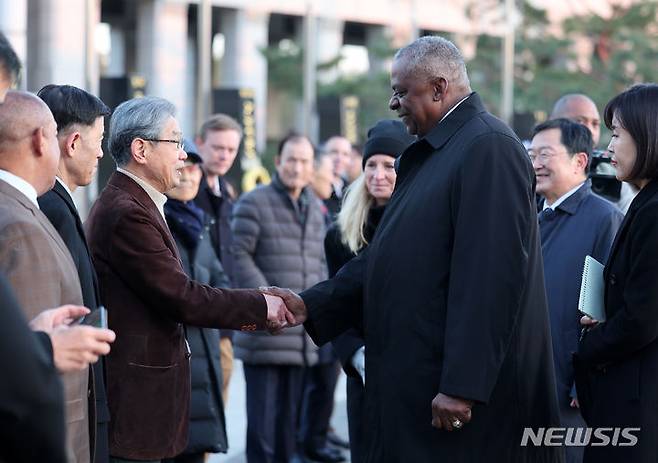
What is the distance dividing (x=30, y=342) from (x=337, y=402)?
8330mm

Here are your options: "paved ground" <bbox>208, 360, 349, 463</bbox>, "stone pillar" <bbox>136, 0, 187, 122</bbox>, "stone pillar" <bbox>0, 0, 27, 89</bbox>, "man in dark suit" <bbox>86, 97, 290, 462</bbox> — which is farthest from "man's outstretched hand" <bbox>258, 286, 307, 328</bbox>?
"stone pillar" <bbox>136, 0, 187, 122</bbox>

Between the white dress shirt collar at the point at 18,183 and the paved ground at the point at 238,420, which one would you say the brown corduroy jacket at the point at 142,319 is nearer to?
the white dress shirt collar at the point at 18,183

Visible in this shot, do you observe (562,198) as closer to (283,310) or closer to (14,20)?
(283,310)

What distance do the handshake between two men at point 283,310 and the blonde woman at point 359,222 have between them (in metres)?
0.88

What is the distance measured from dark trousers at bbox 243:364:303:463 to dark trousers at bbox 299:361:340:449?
1.86ft

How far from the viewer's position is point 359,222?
237 inches

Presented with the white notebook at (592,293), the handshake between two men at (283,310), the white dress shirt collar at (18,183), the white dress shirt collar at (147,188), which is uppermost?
the white dress shirt collar at (18,183)

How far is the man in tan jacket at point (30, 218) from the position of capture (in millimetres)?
3527

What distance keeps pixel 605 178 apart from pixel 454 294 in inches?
131

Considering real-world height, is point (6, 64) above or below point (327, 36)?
below

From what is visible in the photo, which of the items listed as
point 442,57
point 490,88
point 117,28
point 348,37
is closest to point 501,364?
point 442,57

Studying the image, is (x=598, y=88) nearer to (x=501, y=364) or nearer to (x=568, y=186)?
(x=568, y=186)

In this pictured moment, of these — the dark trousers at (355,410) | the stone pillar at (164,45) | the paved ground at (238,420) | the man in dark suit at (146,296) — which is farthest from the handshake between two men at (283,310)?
the stone pillar at (164,45)

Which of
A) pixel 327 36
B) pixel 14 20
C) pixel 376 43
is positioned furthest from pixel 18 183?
pixel 327 36
